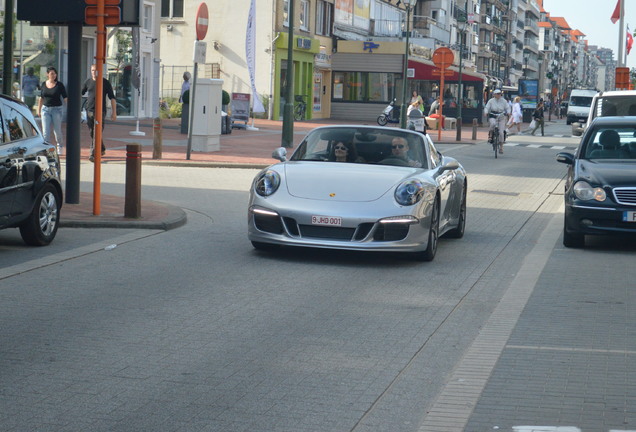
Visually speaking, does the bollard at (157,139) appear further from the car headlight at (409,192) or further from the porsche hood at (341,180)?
the car headlight at (409,192)

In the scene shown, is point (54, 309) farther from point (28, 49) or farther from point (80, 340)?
point (28, 49)

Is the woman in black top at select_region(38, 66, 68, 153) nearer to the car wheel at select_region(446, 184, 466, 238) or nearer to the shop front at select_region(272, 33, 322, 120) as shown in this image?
the car wheel at select_region(446, 184, 466, 238)

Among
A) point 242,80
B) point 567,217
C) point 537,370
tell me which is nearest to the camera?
point 537,370

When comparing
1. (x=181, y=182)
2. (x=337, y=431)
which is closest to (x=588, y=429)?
(x=337, y=431)

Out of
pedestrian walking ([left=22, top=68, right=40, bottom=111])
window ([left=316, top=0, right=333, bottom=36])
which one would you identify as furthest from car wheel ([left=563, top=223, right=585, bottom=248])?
window ([left=316, top=0, right=333, bottom=36])

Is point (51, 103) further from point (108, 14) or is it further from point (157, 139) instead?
point (108, 14)

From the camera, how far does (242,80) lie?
2008 inches

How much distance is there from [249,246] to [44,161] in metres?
2.23

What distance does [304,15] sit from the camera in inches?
2173

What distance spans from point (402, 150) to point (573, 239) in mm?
2170

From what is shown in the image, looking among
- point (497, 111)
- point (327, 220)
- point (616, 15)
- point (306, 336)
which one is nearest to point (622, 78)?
point (497, 111)

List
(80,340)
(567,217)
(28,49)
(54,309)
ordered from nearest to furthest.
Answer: (80,340), (54,309), (567,217), (28,49)

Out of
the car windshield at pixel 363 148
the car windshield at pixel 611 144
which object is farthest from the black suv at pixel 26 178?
the car windshield at pixel 611 144

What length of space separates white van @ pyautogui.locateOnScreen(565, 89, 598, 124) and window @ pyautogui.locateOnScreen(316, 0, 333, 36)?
18.0 metres
